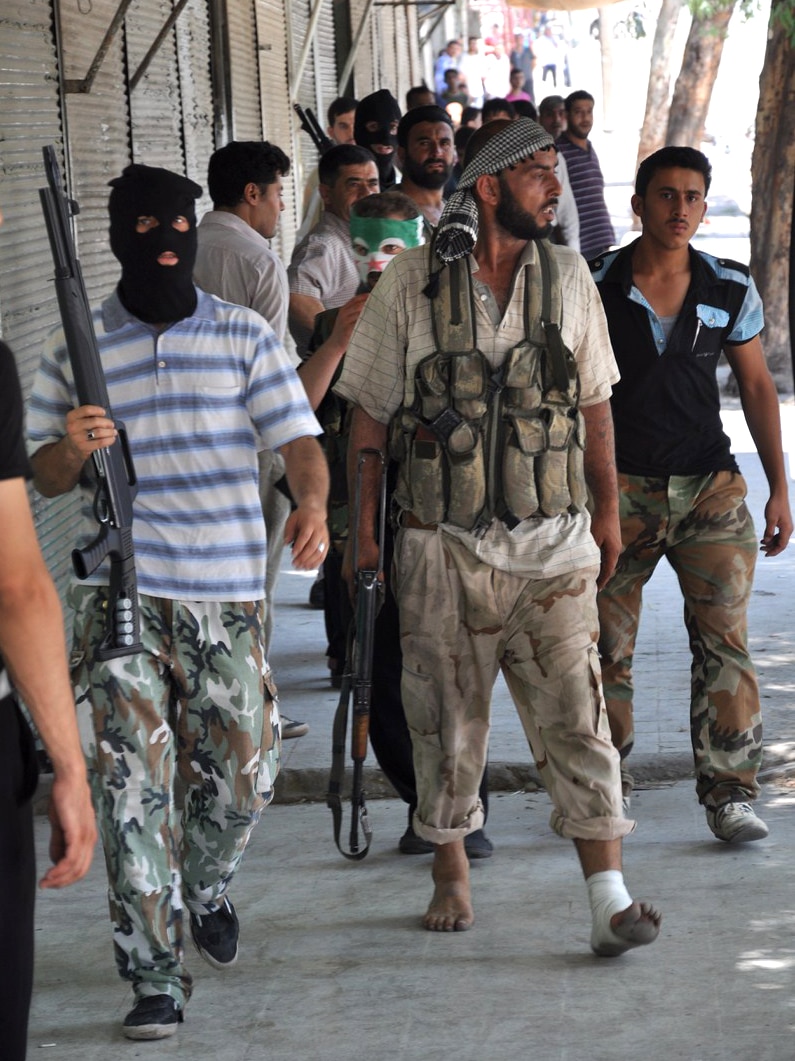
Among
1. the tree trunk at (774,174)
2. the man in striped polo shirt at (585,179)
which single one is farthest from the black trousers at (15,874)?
the tree trunk at (774,174)

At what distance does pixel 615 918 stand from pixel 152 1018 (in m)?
1.09

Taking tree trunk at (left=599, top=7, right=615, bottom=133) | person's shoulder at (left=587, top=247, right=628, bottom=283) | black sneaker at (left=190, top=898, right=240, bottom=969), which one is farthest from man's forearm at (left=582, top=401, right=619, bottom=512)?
tree trunk at (left=599, top=7, right=615, bottom=133)

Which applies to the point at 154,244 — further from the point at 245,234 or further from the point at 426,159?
the point at 426,159

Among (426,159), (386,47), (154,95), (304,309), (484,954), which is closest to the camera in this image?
(484,954)

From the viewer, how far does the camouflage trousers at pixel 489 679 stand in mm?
4246

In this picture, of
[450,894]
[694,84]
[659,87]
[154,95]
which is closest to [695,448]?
[450,894]

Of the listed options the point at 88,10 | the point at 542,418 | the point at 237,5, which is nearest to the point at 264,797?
the point at 542,418

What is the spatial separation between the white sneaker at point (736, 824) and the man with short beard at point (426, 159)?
252 centimetres

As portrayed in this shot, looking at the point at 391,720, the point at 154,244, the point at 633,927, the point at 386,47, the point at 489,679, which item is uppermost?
the point at 386,47

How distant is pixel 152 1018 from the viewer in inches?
153

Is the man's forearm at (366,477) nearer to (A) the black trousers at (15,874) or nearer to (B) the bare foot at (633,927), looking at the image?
(B) the bare foot at (633,927)

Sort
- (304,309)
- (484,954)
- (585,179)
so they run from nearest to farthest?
(484,954) → (304,309) → (585,179)

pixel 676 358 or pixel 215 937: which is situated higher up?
pixel 676 358

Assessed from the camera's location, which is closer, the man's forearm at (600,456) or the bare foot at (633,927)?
the bare foot at (633,927)
